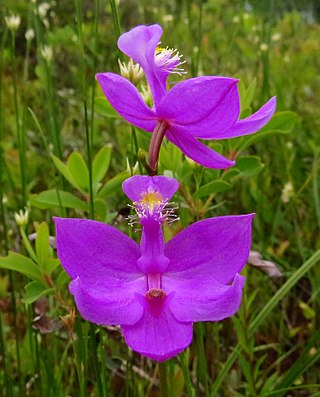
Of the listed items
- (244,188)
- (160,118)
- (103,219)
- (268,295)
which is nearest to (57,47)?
(244,188)

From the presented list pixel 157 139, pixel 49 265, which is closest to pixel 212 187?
pixel 49 265

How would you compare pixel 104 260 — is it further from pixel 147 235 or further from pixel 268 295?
pixel 268 295

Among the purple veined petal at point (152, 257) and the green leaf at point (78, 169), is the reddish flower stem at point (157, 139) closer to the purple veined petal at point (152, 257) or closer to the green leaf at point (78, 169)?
the purple veined petal at point (152, 257)

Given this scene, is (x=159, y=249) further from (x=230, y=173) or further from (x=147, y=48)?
(x=230, y=173)

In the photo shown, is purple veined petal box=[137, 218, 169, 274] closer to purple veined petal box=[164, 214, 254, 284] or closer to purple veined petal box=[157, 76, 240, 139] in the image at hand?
purple veined petal box=[164, 214, 254, 284]

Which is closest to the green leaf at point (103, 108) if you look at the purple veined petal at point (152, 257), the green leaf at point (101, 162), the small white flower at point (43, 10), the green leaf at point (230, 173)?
the green leaf at point (101, 162)

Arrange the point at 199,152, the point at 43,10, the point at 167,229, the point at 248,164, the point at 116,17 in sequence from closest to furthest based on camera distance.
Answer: the point at 199,152 < the point at 116,17 < the point at 167,229 < the point at 248,164 < the point at 43,10
